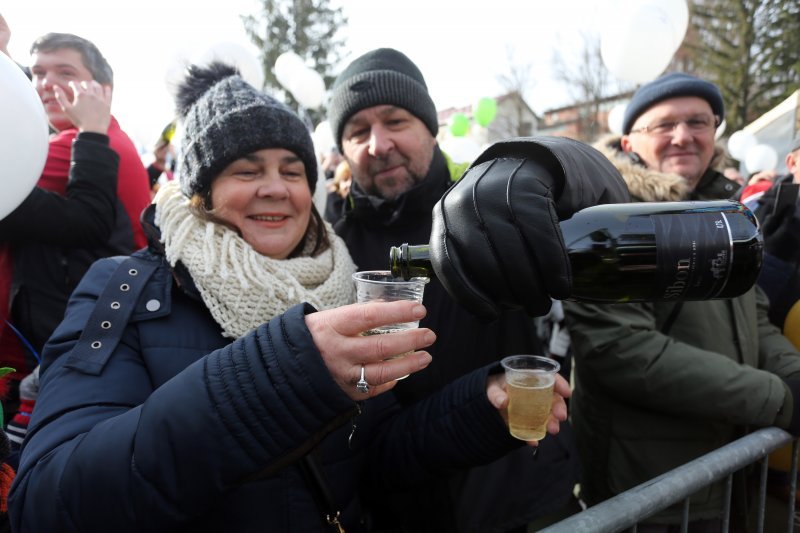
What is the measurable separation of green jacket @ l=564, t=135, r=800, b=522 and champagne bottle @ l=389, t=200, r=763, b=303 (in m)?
0.94

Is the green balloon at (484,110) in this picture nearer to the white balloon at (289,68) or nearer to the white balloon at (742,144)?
the white balloon at (289,68)

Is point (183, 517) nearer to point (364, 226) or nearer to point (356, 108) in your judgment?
point (364, 226)

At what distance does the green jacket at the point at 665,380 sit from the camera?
74.7 inches

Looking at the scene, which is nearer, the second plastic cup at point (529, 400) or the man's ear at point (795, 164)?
the second plastic cup at point (529, 400)

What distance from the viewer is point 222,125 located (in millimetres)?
1639

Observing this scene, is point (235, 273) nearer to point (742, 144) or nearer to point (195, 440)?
point (195, 440)

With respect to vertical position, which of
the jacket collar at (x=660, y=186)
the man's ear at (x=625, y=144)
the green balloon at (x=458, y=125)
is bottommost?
the jacket collar at (x=660, y=186)

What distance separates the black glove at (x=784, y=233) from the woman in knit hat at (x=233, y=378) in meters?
2.19

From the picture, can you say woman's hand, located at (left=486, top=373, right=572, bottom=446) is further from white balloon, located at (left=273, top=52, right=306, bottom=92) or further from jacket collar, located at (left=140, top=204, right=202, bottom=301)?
white balloon, located at (left=273, top=52, right=306, bottom=92)

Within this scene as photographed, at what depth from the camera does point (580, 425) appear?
2418mm

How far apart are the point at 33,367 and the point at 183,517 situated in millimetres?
1660

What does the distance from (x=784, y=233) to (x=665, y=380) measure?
1.62 m

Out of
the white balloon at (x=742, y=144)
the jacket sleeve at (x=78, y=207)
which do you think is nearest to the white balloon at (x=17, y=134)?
the jacket sleeve at (x=78, y=207)

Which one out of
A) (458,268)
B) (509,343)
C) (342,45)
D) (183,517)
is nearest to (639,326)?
(509,343)
